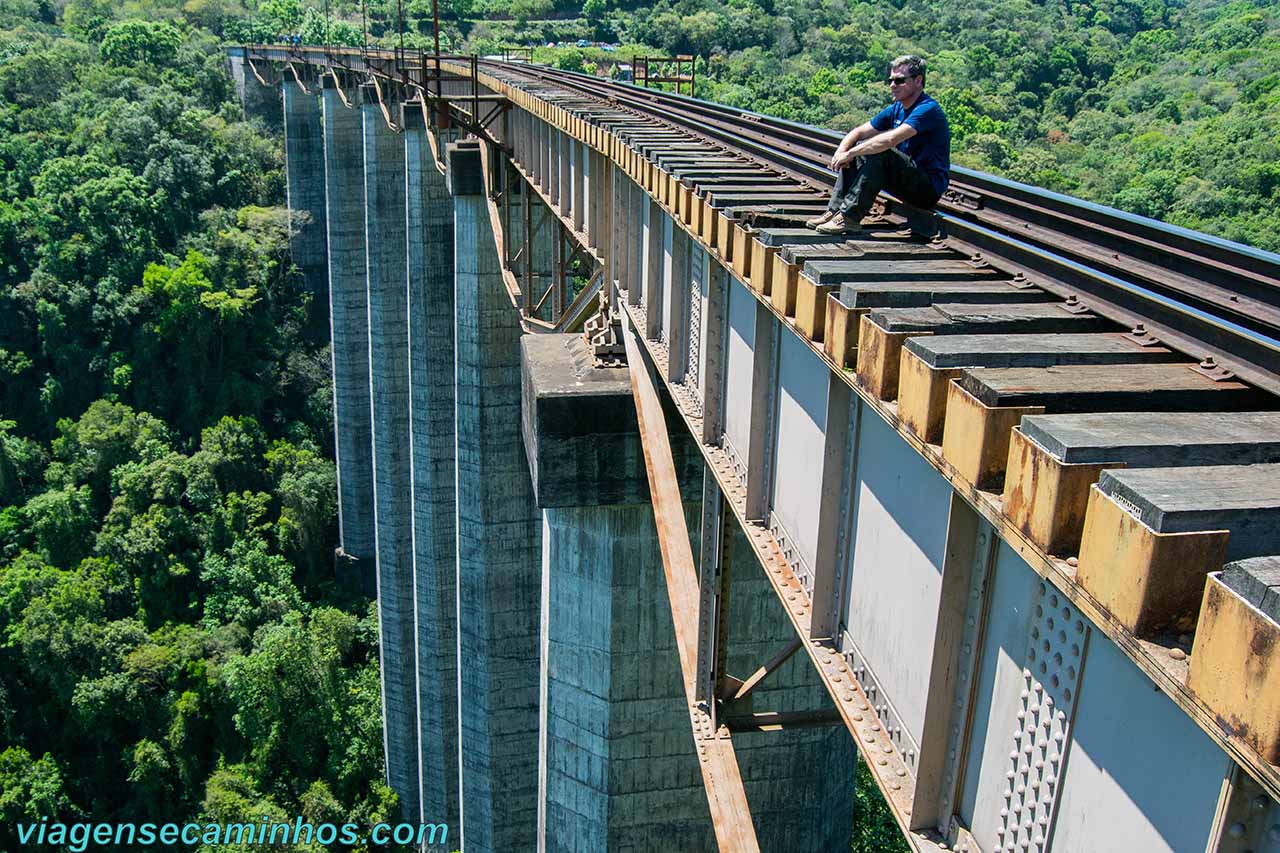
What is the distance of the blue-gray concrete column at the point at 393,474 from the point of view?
28.6 m

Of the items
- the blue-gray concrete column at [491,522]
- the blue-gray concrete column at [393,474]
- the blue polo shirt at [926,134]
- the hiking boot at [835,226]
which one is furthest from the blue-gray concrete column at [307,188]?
the hiking boot at [835,226]

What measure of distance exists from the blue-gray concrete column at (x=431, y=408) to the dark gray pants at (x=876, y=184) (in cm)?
1832

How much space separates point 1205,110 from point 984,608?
74272mm

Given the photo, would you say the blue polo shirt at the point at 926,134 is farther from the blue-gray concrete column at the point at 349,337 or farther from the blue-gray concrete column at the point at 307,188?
the blue-gray concrete column at the point at 307,188

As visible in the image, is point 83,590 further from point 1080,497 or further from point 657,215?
point 1080,497

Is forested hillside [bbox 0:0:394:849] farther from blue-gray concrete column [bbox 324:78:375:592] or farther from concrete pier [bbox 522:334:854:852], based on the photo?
concrete pier [bbox 522:334:854:852]

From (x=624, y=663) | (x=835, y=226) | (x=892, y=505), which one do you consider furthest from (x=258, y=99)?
(x=892, y=505)

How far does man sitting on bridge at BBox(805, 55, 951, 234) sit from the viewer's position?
232 inches

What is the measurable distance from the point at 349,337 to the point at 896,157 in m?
31.1

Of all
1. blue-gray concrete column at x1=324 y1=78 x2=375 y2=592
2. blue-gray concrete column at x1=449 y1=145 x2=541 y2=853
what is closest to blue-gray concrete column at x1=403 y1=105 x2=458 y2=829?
blue-gray concrete column at x1=449 y1=145 x2=541 y2=853

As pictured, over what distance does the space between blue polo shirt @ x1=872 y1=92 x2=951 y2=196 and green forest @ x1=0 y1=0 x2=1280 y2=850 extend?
1765 cm

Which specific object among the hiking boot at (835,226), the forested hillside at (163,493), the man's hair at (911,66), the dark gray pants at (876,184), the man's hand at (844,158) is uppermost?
the man's hair at (911,66)

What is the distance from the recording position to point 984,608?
12.3 ft

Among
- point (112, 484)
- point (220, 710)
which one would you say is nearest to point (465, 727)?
point (220, 710)
